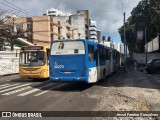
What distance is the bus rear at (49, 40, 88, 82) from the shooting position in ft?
57.9

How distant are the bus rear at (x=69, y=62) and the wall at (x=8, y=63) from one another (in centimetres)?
1755

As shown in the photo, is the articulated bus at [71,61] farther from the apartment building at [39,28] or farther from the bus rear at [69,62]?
the apartment building at [39,28]

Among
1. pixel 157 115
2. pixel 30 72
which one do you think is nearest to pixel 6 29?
pixel 30 72

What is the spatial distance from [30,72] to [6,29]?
1267 inches

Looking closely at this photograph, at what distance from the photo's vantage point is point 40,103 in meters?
12.6

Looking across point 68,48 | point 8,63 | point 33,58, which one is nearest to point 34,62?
point 33,58

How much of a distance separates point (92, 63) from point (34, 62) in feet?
18.3

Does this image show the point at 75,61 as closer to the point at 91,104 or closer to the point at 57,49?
the point at 57,49

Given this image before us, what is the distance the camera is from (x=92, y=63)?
61.9 feet

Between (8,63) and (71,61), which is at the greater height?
(71,61)

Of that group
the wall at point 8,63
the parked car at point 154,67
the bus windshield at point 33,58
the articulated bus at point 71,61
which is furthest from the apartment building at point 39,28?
the articulated bus at point 71,61

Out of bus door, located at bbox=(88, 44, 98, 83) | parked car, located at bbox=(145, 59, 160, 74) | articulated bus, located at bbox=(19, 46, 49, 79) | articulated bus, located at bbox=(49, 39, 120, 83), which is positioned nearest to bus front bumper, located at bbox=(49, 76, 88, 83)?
articulated bus, located at bbox=(49, 39, 120, 83)

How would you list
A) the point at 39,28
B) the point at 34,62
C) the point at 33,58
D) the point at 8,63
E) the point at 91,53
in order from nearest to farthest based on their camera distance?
the point at 91,53, the point at 34,62, the point at 33,58, the point at 8,63, the point at 39,28

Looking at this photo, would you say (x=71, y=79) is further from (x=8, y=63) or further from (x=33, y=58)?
(x=8, y=63)
